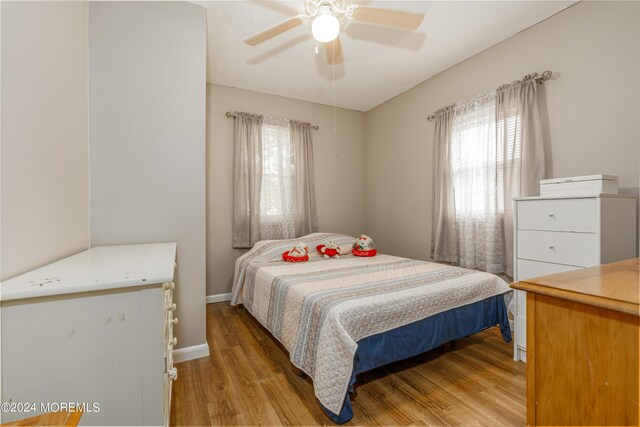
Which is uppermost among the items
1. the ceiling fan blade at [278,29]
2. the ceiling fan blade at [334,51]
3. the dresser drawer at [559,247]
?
the ceiling fan blade at [334,51]

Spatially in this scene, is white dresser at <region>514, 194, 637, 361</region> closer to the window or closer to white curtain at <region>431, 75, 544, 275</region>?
white curtain at <region>431, 75, 544, 275</region>

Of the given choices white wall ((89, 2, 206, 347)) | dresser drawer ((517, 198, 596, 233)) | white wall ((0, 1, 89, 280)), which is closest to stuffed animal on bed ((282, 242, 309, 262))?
white wall ((89, 2, 206, 347))

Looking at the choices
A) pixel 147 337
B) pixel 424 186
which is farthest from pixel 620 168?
pixel 147 337

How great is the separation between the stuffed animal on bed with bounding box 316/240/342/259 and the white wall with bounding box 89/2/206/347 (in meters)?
1.40

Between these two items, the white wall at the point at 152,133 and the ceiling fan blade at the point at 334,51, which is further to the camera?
the ceiling fan blade at the point at 334,51

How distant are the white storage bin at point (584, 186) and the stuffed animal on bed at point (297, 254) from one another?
6.81 feet

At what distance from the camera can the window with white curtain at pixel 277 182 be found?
139 inches

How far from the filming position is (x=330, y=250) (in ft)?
10.2

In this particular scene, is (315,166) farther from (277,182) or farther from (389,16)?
(389,16)

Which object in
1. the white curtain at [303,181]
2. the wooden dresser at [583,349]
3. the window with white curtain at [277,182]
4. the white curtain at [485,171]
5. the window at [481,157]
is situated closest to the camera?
the wooden dresser at [583,349]

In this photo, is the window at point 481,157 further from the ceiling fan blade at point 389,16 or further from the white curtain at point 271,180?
the white curtain at point 271,180

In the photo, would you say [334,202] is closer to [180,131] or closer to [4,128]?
[180,131]

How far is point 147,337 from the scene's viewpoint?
2.88 ft

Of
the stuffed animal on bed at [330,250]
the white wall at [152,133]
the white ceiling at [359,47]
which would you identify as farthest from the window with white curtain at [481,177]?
the white wall at [152,133]
